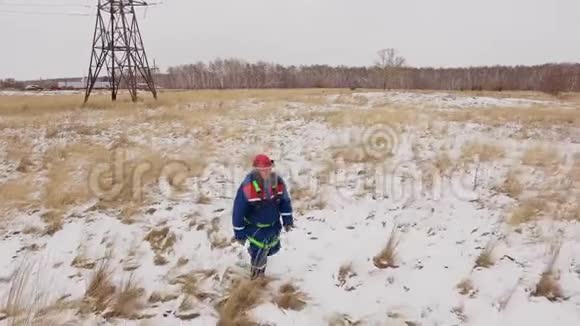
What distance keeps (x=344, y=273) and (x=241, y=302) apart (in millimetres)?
1244

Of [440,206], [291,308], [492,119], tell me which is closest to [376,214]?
[440,206]

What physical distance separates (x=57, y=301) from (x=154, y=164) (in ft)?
16.6

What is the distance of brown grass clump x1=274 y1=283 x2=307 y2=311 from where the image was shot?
339cm

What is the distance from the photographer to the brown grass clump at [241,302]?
3.17m

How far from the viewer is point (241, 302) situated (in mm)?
3414

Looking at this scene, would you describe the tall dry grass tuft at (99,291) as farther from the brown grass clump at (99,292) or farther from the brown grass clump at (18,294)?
the brown grass clump at (18,294)

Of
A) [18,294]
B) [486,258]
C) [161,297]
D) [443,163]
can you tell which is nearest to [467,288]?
[486,258]

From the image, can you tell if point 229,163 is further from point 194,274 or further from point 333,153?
point 194,274

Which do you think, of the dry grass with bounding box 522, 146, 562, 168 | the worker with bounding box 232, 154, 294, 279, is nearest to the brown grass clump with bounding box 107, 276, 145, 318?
the worker with bounding box 232, 154, 294, 279

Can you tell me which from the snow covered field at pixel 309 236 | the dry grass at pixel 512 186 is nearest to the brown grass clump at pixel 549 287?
the snow covered field at pixel 309 236

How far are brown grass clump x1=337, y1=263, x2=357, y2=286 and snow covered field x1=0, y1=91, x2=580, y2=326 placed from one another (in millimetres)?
39

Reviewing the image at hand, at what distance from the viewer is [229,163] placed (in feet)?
27.7

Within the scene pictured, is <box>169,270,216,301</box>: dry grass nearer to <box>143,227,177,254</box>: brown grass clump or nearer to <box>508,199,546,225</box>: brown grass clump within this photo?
<box>143,227,177,254</box>: brown grass clump

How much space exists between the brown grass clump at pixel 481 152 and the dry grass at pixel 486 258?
4.28 meters
